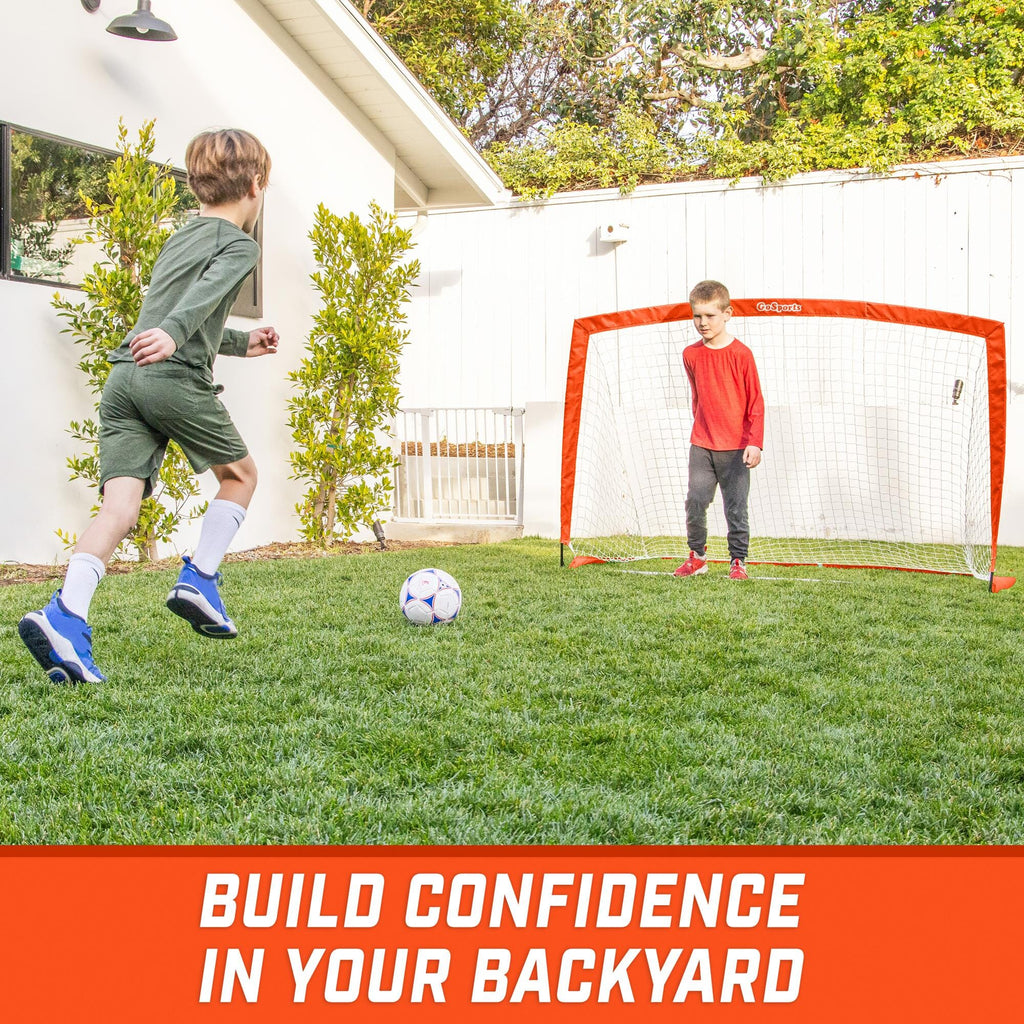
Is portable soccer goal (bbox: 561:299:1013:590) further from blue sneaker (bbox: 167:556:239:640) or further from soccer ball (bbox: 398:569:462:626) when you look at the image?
blue sneaker (bbox: 167:556:239:640)

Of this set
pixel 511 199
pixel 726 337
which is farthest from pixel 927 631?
pixel 511 199

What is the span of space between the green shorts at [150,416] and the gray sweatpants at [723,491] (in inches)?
141

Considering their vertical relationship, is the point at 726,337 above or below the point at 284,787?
above

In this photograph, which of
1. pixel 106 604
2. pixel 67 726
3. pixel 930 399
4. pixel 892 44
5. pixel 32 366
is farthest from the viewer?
pixel 892 44

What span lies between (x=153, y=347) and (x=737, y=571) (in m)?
3.99

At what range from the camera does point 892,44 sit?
414 inches

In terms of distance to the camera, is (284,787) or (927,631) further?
(927,631)

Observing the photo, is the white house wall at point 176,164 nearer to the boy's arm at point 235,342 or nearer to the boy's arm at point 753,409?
the boy's arm at point 235,342

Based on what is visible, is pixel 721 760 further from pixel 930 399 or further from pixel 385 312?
pixel 930 399

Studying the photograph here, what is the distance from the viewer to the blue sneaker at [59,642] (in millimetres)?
2816

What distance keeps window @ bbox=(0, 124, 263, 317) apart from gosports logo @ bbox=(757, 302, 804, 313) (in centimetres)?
304

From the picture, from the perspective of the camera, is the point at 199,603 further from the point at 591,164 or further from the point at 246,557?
the point at 591,164

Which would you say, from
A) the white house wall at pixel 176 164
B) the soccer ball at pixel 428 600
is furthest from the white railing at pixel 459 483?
the soccer ball at pixel 428 600

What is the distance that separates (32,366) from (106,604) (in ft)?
7.25
